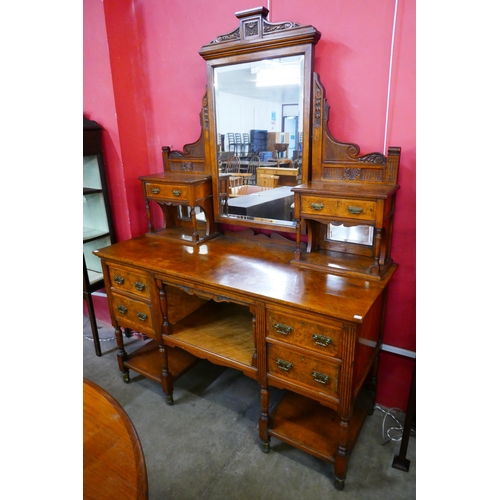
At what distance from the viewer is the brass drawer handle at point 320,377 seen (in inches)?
58.8

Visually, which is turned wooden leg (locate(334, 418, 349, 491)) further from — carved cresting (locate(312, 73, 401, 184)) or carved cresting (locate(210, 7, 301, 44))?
carved cresting (locate(210, 7, 301, 44))

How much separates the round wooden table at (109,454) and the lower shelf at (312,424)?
1056 millimetres

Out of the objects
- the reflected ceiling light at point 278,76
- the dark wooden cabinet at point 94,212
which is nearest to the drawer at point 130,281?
the dark wooden cabinet at point 94,212

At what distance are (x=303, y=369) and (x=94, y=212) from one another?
204 centimetres

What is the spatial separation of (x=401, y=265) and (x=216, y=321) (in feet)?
3.71

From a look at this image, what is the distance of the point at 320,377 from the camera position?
4.94ft

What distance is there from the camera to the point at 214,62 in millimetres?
1938

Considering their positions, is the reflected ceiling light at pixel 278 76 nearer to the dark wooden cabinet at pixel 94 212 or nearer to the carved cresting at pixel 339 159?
the carved cresting at pixel 339 159

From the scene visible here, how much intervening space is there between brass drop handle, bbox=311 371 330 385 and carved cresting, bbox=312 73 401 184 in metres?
0.96

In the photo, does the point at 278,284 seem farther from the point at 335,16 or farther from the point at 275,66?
the point at 335,16

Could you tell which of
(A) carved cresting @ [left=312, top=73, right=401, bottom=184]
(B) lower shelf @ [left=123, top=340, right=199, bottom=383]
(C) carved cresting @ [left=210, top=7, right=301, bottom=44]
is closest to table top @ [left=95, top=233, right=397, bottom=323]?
(A) carved cresting @ [left=312, top=73, right=401, bottom=184]

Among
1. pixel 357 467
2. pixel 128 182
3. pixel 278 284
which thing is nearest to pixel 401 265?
pixel 278 284

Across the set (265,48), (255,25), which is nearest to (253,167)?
(265,48)

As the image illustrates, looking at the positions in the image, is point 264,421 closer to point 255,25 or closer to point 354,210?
point 354,210
